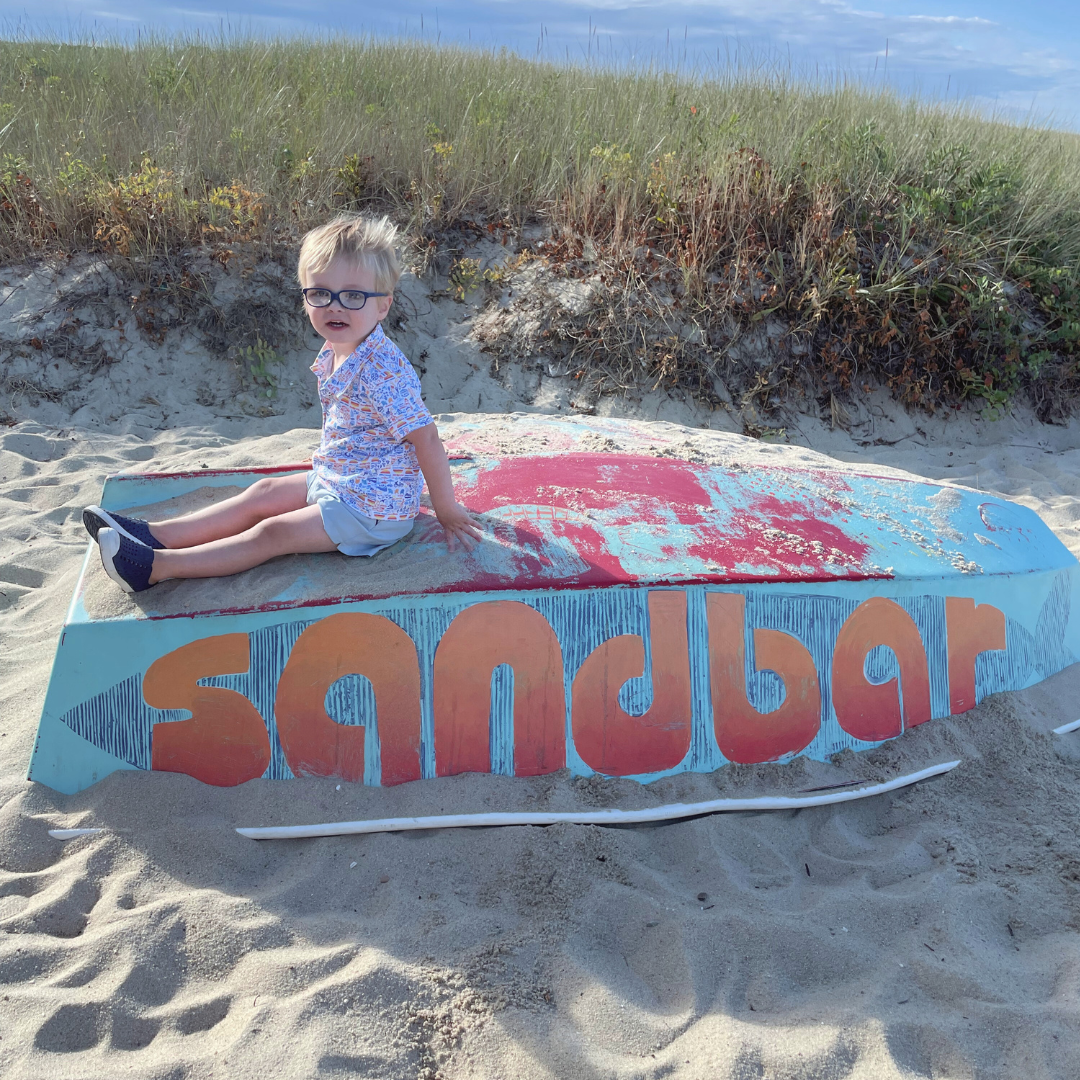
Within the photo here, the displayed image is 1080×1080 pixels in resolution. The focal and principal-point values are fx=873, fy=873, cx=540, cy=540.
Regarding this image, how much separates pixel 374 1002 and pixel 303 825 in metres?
0.59

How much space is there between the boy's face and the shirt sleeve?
120 millimetres

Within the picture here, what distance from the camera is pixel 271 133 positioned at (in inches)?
254

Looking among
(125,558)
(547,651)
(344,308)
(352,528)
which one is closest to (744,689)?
(547,651)

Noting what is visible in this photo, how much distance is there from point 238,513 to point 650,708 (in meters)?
1.44

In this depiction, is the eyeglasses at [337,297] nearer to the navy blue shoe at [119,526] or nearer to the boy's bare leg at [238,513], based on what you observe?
the boy's bare leg at [238,513]

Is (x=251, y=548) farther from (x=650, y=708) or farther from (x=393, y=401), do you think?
(x=650, y=708)

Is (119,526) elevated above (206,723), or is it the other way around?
(119,526)

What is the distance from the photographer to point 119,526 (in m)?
2.59

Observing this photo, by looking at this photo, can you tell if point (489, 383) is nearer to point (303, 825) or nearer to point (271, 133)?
point (271, 133)

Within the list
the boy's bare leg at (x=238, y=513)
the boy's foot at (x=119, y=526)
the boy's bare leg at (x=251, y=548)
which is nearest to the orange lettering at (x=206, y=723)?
the boy's bare leg at (x=251, y=548)

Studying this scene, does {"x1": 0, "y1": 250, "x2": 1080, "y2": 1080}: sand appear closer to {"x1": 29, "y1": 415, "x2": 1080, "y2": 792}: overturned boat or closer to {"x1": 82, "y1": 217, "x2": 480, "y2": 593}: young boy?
{"x1": 29, "y1": 415, "x2": 1080, "y2": 792}: overturned boat

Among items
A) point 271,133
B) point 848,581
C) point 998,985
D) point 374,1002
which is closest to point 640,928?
point 374,1002

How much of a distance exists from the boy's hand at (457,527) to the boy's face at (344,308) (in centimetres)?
58

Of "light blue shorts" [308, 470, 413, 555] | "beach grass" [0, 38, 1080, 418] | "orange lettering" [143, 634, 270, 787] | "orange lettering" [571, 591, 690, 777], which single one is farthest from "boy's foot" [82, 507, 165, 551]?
"beach grass" [0, 38, 1080, 418]
